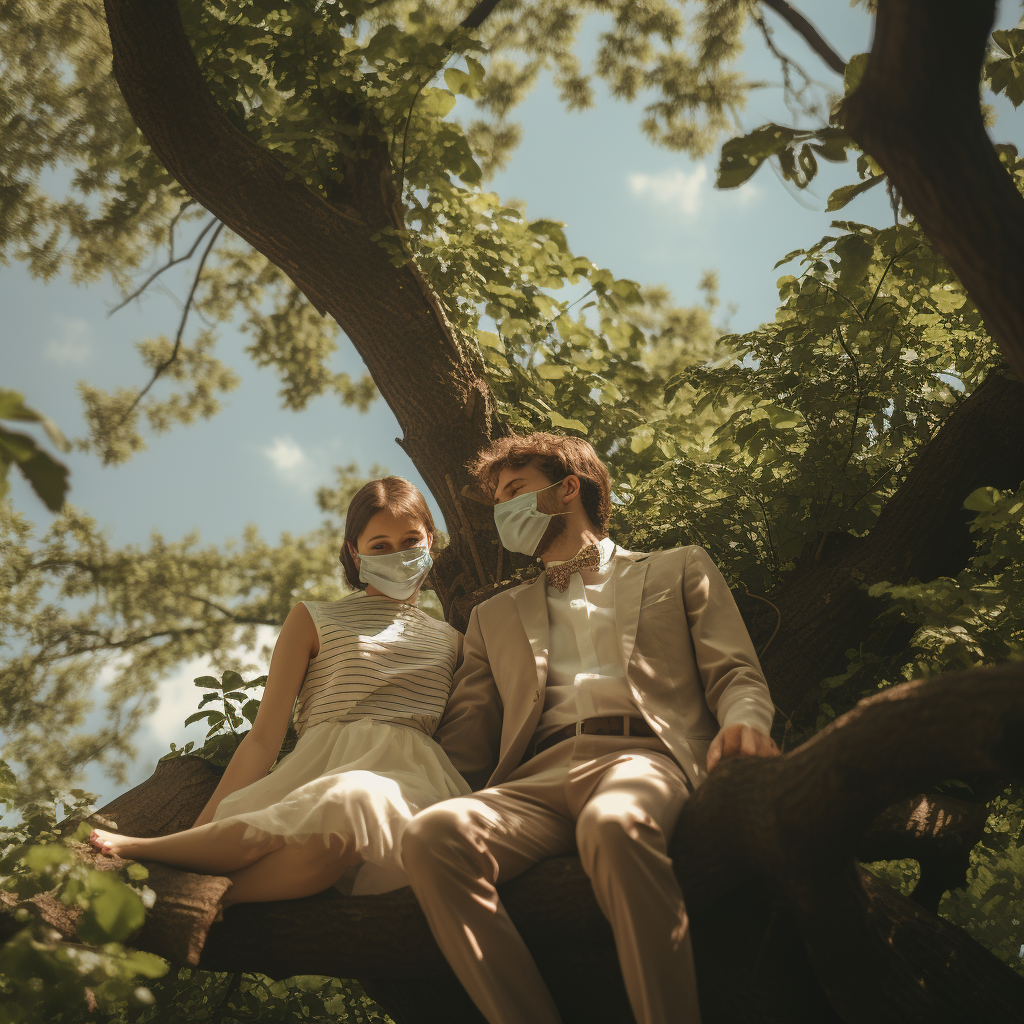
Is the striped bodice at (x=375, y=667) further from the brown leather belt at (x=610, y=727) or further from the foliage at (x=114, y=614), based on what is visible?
the foliage at (x=114, y=614)

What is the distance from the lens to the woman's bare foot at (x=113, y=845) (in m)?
2.06

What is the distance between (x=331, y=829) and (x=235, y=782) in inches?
28.1

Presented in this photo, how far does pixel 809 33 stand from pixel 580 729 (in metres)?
4.85

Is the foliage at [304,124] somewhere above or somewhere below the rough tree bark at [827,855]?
above

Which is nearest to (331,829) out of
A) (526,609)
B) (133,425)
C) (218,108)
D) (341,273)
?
(526,609)

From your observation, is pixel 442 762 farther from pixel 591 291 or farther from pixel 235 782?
pixel 591 291

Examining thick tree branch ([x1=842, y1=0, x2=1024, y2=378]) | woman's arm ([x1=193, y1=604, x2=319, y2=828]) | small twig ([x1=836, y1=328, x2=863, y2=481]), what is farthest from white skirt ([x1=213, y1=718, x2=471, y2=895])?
small twig ([x1=836, y1=328, x2=863, y2=481])

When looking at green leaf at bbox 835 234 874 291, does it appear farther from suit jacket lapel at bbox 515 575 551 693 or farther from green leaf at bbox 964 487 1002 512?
suit jacket lapel at bbox 515 575 551 693

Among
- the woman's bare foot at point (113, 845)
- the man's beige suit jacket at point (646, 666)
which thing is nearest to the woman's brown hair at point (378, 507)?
the man's beige suit jacket at point (646, 666)

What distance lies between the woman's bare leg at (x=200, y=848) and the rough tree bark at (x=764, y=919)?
6 cm

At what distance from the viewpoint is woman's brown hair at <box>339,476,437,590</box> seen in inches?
124

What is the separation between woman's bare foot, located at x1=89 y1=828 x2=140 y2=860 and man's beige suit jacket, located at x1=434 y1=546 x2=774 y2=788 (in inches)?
41.2

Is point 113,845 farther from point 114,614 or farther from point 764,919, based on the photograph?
point 114,614

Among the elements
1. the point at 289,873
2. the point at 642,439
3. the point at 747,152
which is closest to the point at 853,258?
the point at 747,152
